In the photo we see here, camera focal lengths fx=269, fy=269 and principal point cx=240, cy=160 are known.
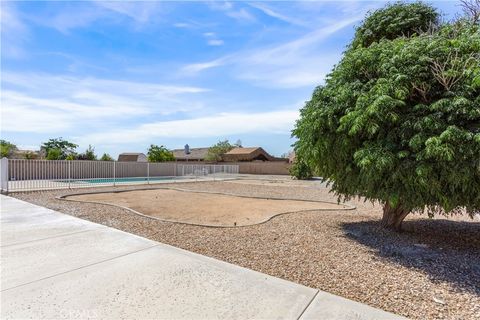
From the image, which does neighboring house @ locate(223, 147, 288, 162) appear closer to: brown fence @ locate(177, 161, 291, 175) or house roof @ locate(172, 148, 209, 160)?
brown fence @ locate(177, 161, 291, 175)

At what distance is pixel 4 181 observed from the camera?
11.5 metres

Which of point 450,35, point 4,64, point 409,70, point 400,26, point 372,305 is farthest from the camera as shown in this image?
point 4,64

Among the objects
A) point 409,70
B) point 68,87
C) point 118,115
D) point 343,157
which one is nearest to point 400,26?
point 409,70

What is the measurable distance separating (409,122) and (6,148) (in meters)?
37.1

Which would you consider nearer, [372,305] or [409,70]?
[372,305]

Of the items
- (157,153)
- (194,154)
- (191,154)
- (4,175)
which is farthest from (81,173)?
(191,154)

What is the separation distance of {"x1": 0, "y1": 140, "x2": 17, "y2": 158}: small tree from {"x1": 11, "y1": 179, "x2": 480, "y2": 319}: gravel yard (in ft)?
93.3

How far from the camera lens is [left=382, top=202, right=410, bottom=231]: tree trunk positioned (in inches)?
221

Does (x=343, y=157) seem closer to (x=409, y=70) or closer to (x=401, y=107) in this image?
(x=401, y=107)

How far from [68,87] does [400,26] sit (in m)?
15.1

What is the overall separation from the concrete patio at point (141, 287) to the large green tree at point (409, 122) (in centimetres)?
219

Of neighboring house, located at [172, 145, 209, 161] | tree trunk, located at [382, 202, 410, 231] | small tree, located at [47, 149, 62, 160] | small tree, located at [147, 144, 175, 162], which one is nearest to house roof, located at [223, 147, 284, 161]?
neighboring house, located at [172, 145, 209, 161]

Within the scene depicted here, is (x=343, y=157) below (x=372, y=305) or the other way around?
the other way around

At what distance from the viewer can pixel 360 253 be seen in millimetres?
4309
